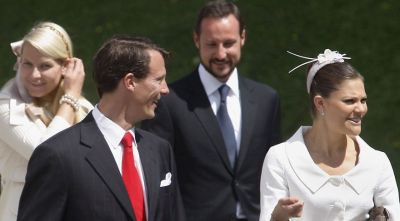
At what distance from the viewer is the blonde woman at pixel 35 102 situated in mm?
6402

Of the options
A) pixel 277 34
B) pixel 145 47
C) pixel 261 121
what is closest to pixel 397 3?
pixel 277 34

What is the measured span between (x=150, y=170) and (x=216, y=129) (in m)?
1.90

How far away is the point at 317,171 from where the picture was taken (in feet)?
19.5

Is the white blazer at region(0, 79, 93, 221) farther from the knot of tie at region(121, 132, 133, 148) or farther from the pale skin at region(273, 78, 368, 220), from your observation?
the pale skin at region(273, 78, 368, 220)

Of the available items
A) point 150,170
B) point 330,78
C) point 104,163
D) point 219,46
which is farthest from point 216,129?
point 104,163

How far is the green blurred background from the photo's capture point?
35.7 feet

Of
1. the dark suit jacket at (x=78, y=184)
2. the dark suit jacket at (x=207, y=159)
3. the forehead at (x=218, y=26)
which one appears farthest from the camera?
the forehead at (x=218, y=26)

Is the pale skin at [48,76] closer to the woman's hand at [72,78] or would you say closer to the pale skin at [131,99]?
the woman's hand at [72,78]

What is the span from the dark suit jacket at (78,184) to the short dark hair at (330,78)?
1.23m

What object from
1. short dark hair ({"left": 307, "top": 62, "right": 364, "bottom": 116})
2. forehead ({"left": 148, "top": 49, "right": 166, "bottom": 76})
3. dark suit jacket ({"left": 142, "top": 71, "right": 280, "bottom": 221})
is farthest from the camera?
dark suit jacket ({"left": 142, "top": 71, "right": 280, "bottom": 221})

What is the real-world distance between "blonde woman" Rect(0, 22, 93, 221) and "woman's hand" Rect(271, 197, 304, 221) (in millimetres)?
1455

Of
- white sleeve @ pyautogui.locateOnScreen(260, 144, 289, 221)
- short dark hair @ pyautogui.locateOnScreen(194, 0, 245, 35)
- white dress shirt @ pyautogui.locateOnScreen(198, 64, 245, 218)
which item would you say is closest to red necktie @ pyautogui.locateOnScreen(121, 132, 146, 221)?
white sleeve @ pyautogui.locateOnScreen(260, 144, 289, 221)

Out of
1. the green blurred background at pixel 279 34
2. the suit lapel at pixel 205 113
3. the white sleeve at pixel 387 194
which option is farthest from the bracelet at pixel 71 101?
the green blurred background at pixel 279 34

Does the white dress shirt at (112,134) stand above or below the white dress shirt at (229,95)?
below
